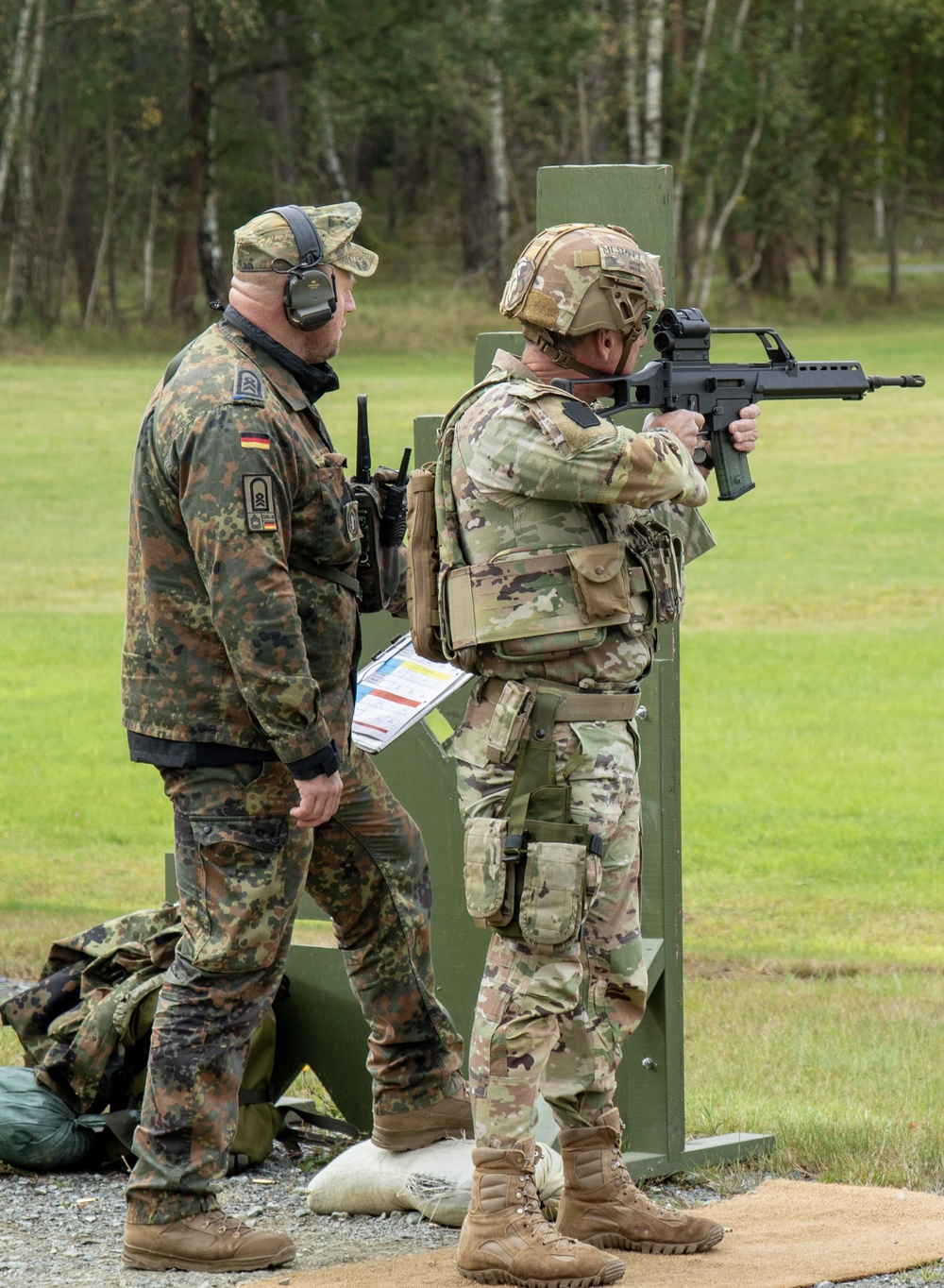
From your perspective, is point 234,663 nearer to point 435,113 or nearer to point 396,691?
point 396,691

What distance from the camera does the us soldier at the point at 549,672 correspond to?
11.9 feet

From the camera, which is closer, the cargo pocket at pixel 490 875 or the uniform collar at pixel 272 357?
the cargo pocket at pixel 490 875

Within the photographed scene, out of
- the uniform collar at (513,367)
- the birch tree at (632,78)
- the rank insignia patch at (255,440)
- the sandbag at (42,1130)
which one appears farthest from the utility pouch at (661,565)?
the birch tree at (632,78)

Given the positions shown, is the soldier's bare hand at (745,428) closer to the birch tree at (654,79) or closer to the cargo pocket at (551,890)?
the cargo pocket at (551,890)

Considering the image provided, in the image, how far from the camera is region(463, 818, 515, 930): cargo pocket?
365 centimetres

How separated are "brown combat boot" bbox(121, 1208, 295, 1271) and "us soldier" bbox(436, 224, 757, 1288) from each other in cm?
47

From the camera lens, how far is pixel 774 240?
40.8 metres

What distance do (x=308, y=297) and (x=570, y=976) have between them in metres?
1.54

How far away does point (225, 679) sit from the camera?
3844 mm

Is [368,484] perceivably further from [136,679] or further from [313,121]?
[313,121]

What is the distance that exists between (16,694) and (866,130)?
116 feet

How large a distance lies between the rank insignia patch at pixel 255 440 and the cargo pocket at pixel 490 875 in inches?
35.0

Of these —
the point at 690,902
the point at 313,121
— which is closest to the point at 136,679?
the point at 690,902

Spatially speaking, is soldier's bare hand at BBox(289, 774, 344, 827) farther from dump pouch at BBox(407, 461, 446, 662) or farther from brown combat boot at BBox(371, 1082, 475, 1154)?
brown combat boot at BBox(371, 1082, 475, 1154)
